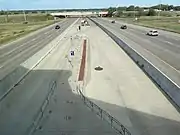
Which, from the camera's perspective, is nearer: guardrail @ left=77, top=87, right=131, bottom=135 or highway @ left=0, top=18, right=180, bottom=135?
guardrail @ left=77, top=87, right=131, bottom=135

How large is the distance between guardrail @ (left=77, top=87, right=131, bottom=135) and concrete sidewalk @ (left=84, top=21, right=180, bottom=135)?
0.31 m

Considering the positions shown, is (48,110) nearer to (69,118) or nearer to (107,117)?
(69,118)

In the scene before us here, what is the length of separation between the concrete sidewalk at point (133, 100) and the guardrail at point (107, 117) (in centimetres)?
31

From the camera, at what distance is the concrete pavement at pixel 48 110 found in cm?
1480

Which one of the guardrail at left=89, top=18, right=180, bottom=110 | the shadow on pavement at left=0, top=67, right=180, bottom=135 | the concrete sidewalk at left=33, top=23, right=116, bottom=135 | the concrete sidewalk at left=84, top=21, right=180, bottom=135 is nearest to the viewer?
the concrete sidewalk at left=33, top=23, right=116, bottom=135

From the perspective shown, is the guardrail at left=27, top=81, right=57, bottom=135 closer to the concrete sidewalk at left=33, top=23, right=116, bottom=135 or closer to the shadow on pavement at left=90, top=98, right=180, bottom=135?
the concrete sidewalk at left=33, top=23, right=116, bottom=135

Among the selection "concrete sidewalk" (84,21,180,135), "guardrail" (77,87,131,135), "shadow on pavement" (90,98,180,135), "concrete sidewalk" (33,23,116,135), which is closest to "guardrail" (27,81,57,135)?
"concrete sidewalk" (33,23,116,135)

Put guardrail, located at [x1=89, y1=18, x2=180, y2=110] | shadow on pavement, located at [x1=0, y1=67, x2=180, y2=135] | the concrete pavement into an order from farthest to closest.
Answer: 1. guardrail, located at [x1=89, y1=18, x2=180, y2=110]
2. the concrete pavement
3. shadow on pavement, located at [x1=0, y1=67, x2=180, y2=135]

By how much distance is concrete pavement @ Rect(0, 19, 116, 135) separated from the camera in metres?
14.8

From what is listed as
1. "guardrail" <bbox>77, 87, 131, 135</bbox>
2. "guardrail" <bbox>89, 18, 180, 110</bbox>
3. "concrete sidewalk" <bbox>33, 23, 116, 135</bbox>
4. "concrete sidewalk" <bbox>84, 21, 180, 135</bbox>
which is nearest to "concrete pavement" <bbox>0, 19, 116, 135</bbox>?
"concrete sidewalk" <bbox>33, 23, 116, 135</bbox>

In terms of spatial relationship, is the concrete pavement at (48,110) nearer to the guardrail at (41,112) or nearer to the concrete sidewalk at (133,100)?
the guardrail at (41,112)

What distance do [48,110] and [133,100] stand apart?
506 centimetres

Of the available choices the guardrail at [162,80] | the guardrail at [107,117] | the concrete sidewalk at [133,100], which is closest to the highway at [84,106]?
the concrete sidewalk at [133,100]

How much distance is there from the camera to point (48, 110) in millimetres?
17922
